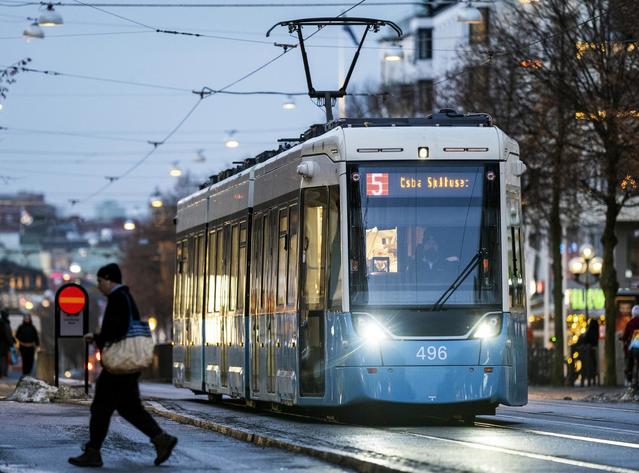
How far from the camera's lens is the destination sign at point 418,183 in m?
21.0

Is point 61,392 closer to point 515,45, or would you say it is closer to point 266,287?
point 266,287

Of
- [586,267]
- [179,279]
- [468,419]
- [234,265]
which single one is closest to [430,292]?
[468,419]

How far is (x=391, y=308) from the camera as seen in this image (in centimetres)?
2061

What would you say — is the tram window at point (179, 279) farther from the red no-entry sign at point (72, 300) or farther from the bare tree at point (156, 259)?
the bare tree at point (156, 259)

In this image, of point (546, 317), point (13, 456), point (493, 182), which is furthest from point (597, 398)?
point (546, 317)

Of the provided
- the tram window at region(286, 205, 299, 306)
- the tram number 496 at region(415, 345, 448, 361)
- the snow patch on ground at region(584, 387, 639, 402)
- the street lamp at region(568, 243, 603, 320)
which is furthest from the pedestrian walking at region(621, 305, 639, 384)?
the street lamp at region(568, 243, 603, 320)

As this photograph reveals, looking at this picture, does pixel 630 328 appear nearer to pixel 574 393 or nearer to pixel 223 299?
pixel 574 393

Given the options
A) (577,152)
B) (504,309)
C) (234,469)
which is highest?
(577,152)

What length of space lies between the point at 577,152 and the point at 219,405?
1521 centimetres

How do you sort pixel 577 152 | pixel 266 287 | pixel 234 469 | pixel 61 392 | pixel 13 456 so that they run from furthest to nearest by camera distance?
pixel 577 152 < pixel 61 392 < pixel 266 287 < pixel 13 456 < pixel 234 469

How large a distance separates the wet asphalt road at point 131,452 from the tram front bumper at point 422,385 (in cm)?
176

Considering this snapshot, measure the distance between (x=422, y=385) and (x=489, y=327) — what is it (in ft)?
3.38

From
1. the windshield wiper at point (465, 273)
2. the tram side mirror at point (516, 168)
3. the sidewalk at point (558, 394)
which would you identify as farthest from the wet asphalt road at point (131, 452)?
the sidewalk at point (558, 394)

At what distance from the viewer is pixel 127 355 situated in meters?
15.3
